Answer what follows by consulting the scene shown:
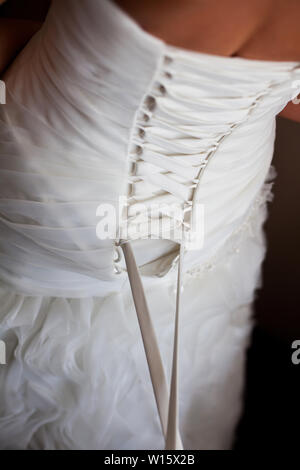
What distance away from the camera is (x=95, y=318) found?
2.38 feet

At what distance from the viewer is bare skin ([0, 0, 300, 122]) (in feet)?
1.34

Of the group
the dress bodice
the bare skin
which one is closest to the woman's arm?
the dress bodice

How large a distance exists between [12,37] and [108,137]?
9.2 inches

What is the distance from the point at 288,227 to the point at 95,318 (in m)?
0.70

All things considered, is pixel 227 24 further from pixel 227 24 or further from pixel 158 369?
pixel 158 369

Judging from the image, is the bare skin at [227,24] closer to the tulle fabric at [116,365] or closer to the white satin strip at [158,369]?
the white satin strip at [158,369]

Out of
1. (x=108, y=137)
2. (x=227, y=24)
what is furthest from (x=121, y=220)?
(x=227, y=24)

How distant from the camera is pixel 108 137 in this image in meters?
0.53

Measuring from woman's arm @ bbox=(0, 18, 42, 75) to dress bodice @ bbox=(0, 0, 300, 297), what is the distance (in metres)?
0.04

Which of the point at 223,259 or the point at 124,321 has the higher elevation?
the point at 223,259

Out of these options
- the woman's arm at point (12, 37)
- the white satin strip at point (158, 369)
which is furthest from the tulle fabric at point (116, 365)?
the woman's arm at point (12, 37)

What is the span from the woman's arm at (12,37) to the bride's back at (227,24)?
0.87 feet
